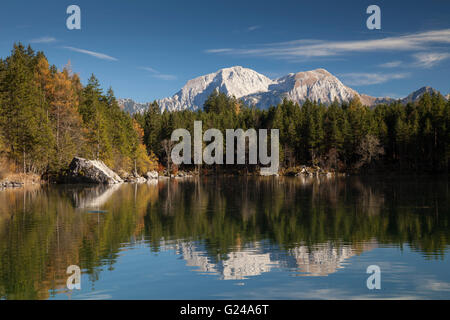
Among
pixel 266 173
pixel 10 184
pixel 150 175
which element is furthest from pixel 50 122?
pixel 266 173

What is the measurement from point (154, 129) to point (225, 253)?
329 ft

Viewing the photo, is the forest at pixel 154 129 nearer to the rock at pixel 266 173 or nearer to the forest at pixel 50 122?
the forest at pixel 50 122

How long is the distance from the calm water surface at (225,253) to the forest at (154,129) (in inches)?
1305

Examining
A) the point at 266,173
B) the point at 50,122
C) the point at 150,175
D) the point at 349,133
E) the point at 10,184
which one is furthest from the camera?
the point at 349,133

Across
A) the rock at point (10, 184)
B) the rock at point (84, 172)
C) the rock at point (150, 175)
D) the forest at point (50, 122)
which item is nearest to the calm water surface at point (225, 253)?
the rock at point (10, 184)

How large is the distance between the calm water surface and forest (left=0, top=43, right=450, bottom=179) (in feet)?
109

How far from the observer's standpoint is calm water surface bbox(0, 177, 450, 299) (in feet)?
37.5

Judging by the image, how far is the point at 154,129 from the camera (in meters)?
114

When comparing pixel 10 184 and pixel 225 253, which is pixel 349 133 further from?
pixel 225 253

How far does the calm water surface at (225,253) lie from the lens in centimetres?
1144

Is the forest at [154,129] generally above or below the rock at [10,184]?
above

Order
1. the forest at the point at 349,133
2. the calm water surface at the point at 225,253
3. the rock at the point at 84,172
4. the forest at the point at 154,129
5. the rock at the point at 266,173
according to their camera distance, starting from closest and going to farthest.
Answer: the calm water surface at the point at 225,253, the forest at the point at 154,129, the rock at the point at 84,172, the forest at the point at 349,133, the rock at the point at 266,173
